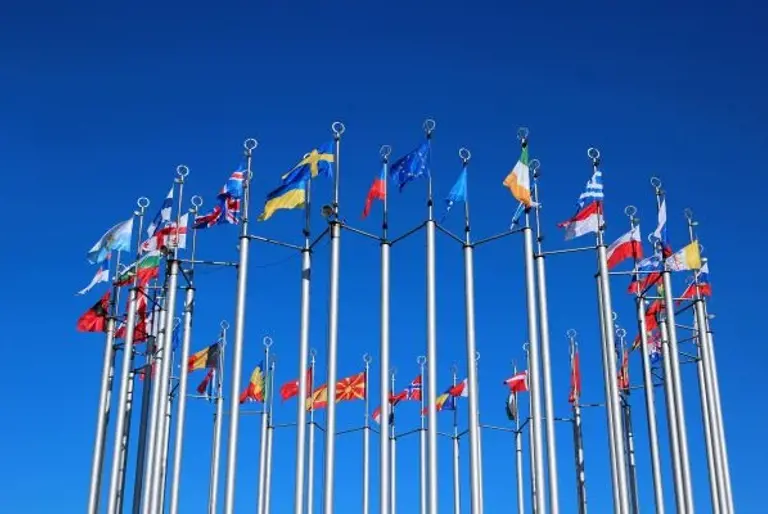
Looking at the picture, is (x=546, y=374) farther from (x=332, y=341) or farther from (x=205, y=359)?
(x=205, y=359)

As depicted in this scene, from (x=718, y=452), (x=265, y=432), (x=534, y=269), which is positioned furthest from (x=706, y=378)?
(x=265, y=432)

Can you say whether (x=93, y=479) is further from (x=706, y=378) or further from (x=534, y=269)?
(x=706, y=378)

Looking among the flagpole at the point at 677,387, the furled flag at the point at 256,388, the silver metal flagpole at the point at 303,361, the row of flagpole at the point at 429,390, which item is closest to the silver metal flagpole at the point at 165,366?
the row of flagpole at the point at 429,390

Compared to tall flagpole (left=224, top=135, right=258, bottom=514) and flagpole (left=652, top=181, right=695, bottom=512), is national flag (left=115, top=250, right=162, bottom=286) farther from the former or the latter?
flagpole (left=652, top=181, right=695, bottom=512)

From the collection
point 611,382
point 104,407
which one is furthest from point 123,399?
point 611,382

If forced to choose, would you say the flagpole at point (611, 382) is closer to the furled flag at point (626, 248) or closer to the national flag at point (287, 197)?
the furled flag at point (626, 248)

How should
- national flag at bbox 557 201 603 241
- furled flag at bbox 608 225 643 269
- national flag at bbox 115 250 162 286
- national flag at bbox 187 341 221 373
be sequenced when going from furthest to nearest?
national flag at bbox 187 341 221 373, national flag at bbox 115 250 162 286, furled flag at bbox 608 225 643 269, national flag at bbox 557 201 603 241

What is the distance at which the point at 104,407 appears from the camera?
31250 mm

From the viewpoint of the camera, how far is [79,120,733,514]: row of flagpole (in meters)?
23.8

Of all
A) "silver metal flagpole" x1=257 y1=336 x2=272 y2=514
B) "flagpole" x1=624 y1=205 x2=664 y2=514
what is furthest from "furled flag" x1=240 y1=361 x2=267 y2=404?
"flagpole" x1=624 y1=205 x2=664 y2=514

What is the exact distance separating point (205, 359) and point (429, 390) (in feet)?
46.8

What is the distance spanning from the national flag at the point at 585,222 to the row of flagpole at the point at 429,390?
0.91 feet

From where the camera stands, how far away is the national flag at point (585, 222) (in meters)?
28.5

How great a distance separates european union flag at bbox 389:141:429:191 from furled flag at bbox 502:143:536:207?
2363 millimetres
